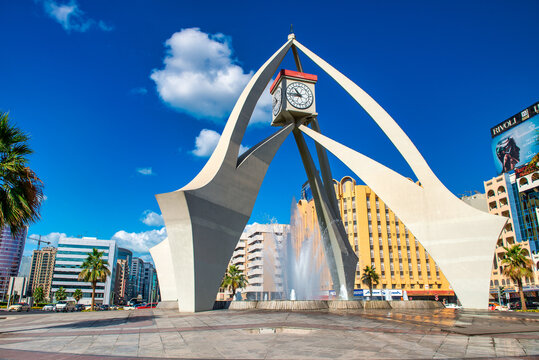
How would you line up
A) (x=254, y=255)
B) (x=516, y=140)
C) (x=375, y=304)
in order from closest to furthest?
1. (x=375, y=304)
2. (x=516, y=140)
3. (x=254, y=255)

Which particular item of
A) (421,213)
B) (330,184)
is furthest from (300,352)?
(330,184)

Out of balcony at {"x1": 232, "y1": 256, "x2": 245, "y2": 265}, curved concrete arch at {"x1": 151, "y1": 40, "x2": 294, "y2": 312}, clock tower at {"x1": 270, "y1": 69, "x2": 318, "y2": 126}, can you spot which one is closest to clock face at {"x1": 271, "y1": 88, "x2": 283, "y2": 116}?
clock tower at {"x1": 270, "y1": 69, "x2": 318, "y2": 126}

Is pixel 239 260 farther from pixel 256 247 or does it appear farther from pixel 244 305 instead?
pixel 244 305

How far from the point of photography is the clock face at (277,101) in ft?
90.2

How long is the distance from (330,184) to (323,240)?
15.2 feet

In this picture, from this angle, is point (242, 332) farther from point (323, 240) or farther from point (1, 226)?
point (323, 240)

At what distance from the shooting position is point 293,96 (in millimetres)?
27359

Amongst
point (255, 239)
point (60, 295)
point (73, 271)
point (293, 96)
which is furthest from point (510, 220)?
point (73, 271)

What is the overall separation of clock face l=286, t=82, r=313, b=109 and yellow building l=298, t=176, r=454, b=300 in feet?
119

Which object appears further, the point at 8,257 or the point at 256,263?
the point at 8,257

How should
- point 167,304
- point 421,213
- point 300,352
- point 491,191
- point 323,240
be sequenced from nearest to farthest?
1. point 300,352
2. point 421,213
3. point 167,304
4. point 323,240
5. point 491,191

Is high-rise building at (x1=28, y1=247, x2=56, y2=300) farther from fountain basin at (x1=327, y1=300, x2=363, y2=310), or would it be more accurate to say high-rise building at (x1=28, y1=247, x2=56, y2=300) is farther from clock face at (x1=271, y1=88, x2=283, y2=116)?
fountain basin at (x1=327, y1=300, x2=363, y2=310)

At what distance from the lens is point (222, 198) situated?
1992 cm

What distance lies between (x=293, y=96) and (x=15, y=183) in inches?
772
